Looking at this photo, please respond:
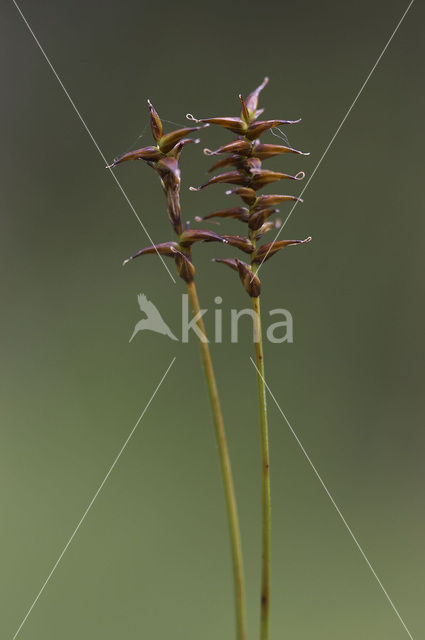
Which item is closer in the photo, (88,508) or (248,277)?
(248,277)

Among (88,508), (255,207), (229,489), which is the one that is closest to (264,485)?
(229,489)

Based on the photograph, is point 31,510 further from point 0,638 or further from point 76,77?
point 76,77

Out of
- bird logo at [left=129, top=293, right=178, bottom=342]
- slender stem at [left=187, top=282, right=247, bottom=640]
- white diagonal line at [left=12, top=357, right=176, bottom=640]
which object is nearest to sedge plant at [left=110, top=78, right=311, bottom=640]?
slender stem at [left=187, top=282, right=247, bottom=640]

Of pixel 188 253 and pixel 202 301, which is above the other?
pixel 202 301

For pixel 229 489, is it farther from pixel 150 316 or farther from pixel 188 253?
pixel 150 316

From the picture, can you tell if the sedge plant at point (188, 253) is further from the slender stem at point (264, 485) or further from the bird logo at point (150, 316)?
the bird logo at point (150, 316)

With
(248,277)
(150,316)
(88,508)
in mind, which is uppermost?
(150,316)

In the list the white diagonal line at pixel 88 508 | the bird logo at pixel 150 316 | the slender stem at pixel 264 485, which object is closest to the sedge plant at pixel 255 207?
the slender stem at pixel 264 485
